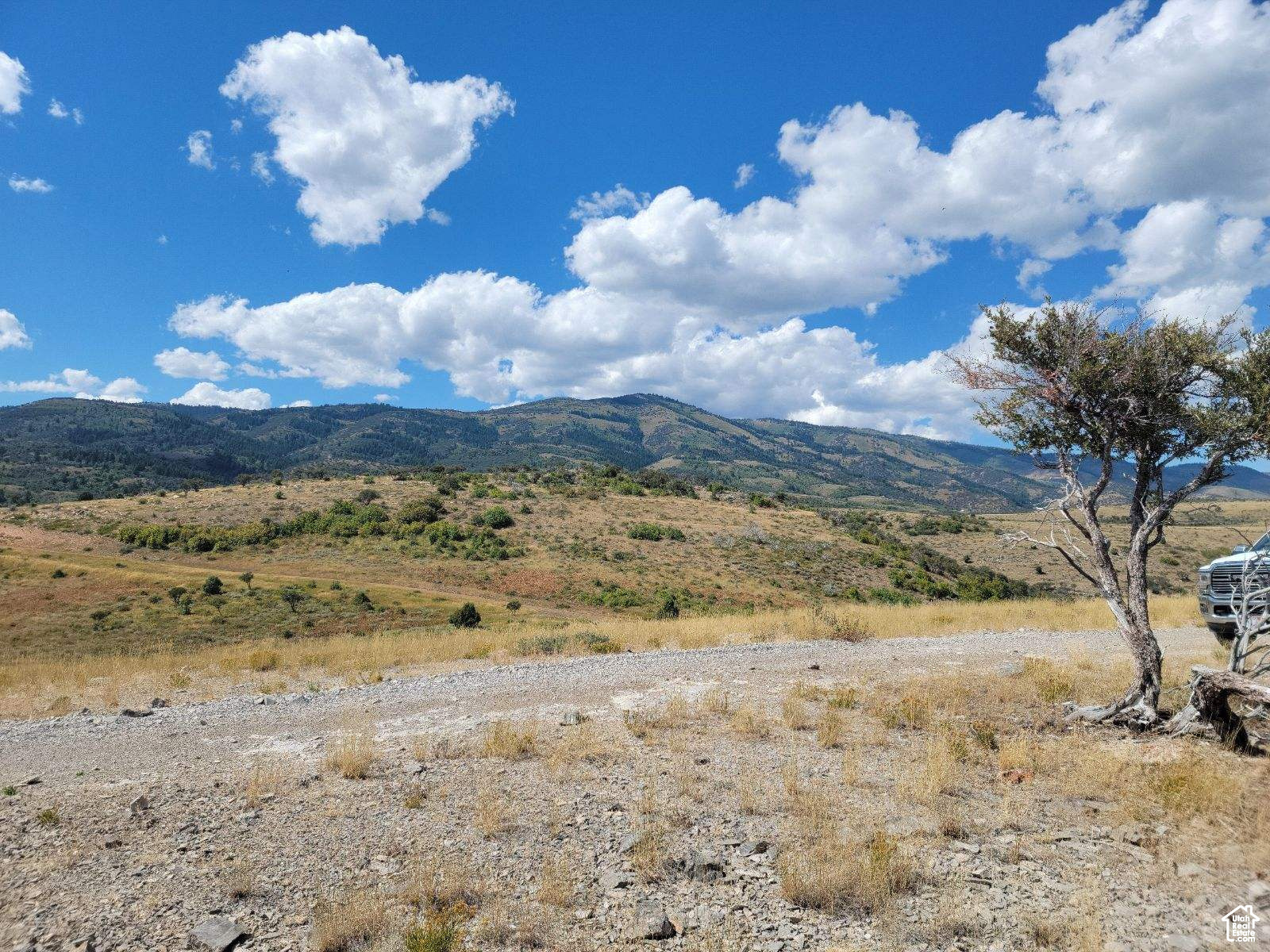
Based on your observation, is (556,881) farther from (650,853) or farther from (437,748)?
(437,748)

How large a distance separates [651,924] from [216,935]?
336 centimetres

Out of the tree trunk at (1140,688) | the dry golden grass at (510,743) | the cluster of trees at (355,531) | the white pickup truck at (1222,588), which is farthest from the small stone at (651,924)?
the cluster of trees at (355,531)

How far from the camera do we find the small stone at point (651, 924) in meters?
4.81

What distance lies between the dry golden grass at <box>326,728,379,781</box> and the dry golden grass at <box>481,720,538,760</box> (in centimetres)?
155

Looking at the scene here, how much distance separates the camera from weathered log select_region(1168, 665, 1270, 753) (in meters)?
7.80

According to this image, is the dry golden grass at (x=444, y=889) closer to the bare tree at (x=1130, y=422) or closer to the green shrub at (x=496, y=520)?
the bare tree at (x=1130, y=422)

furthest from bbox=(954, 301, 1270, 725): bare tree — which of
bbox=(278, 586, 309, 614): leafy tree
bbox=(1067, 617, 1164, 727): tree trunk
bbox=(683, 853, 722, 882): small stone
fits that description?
bbox=(278, 586, 309, 614): leafy tree

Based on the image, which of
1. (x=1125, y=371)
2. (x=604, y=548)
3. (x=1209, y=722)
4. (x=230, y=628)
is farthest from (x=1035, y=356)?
(x=604, y=548)

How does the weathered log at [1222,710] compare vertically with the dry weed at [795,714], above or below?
above

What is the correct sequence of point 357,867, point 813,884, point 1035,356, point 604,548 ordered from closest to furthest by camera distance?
point 813,884, point 357,867, point 1035,356, point 604,548

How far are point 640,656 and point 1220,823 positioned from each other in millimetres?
11818

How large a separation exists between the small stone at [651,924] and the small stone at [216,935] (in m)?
3.06

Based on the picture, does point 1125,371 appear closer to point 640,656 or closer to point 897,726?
point 897,726

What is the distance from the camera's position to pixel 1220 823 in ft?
19.9
